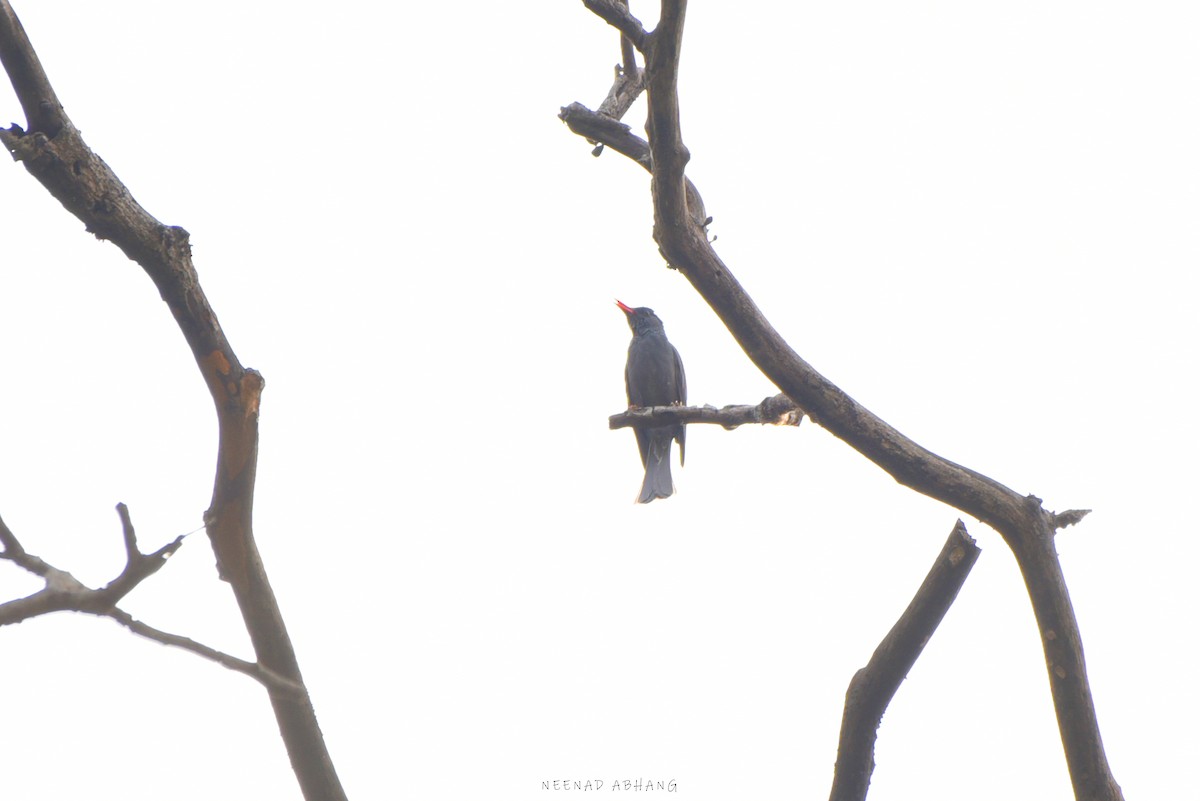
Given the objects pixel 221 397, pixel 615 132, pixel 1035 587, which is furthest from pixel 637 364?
pixel 221 397

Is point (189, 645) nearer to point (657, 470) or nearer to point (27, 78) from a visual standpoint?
point (27, 78)

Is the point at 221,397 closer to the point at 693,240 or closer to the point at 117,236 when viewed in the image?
the point at 117,236

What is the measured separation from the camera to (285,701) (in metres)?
1.64

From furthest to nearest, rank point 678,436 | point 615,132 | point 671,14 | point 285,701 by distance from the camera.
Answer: point 678,436, point 615,132, point 671,14, point 285,701

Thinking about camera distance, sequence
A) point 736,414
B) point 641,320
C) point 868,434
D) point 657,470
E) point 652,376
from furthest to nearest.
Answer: point 641,320, point 652,376, point 657,470, point 736,414, point 868,434

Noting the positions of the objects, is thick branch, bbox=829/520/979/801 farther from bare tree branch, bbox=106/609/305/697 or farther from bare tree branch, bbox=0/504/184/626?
bare tree branch, bbox=0/504/184/626

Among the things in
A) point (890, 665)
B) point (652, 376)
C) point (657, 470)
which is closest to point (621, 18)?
point (890, 665)

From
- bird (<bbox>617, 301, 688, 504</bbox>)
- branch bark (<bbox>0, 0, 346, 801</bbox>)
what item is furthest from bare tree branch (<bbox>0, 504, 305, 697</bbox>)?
bird (<bbox>617, 301, 688, 504</bbox>)

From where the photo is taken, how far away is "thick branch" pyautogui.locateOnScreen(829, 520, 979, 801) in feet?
7.61

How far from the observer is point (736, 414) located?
310 cm

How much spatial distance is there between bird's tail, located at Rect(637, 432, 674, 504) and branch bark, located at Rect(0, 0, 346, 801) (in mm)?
4307

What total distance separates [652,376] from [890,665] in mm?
4531

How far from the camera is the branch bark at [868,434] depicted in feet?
7.76

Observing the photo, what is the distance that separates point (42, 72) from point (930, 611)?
79.8 inches
